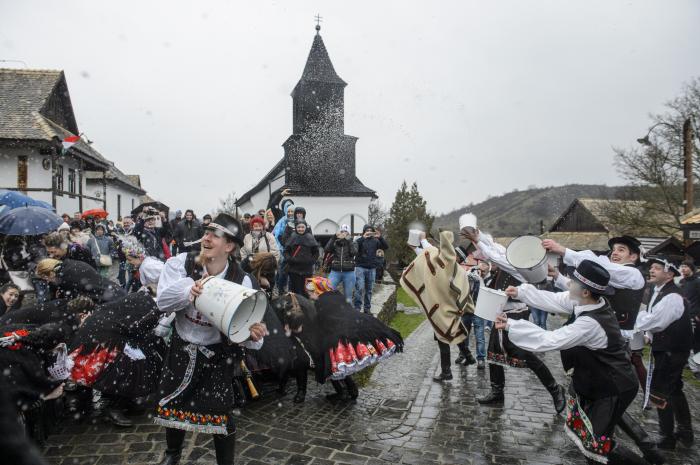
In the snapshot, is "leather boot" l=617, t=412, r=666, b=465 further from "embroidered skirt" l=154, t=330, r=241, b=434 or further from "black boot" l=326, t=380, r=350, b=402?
"embroidered skirt" l=154, t=330, r=241, b=434

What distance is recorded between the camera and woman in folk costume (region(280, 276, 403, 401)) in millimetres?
5414

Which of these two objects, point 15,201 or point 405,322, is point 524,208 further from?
point 15,201

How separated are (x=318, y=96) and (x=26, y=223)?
33.0 meters

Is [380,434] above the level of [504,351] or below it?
below

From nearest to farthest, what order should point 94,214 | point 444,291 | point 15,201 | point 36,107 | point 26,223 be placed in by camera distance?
1. point 444,291
2. point 26,223
3. point 15,201
4. point 94,214
5. point 36,107

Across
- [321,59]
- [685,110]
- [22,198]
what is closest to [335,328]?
[22,198]

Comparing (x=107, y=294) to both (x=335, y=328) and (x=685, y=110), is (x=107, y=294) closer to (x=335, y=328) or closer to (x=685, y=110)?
(x=335, y=328)

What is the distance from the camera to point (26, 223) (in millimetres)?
7879

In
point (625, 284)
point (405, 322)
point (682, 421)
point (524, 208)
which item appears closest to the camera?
point (625, 284)

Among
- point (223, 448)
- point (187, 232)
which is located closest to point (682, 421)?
point (223, 448)

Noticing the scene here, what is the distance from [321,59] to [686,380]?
124 ft

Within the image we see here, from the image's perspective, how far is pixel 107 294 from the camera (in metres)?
5.27

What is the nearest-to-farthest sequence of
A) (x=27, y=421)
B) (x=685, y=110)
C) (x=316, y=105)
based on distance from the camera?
1. (x=27, y=421)
2. (x=685, y=110)
3. (x=316, y=105)

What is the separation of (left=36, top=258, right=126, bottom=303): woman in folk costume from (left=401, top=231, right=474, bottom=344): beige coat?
4.04m
